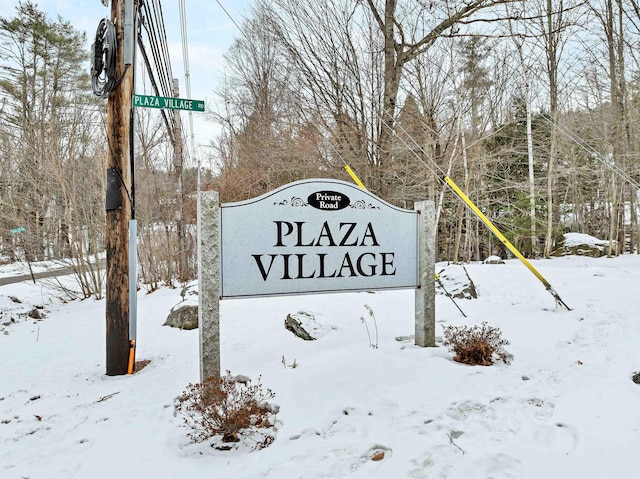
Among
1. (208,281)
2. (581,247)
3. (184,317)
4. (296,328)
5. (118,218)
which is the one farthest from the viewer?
(581,247)

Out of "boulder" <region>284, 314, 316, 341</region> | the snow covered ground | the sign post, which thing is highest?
the sign post

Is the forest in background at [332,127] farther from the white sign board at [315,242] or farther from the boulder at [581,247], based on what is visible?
the white sign board at [315,242]

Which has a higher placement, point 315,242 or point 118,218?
point 118,218

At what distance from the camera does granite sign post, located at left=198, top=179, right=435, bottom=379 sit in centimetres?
293

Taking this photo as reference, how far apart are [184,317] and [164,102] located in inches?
119

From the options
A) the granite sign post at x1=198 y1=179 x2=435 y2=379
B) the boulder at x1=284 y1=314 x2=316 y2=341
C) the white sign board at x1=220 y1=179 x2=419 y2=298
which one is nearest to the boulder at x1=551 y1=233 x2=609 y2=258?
the granite sign post at x1=198 y1=179 x2=435 y2=379

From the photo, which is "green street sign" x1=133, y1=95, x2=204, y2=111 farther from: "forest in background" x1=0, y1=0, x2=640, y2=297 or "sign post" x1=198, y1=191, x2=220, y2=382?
"forest in background" x1=0, y1=0, x2=640, y2=297

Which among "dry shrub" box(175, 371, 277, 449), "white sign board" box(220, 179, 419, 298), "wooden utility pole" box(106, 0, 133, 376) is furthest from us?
"wooden utility pole" box(106, 0, 133, 376)

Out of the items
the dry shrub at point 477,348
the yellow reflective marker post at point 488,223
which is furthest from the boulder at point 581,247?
the dry shrub at point 477,348

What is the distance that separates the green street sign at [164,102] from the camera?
3.55 m

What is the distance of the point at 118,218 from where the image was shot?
11.6 ft

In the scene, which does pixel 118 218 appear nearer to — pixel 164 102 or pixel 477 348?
pixel 164 102

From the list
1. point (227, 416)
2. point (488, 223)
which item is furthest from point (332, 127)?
point (227, 416)

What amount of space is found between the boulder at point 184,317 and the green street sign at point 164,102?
289cm
